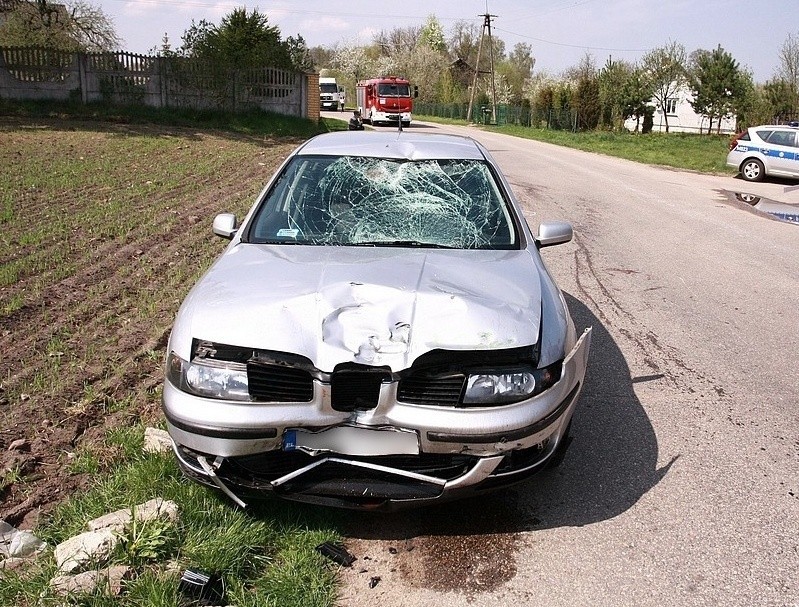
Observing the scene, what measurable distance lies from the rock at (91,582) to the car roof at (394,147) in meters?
2.99

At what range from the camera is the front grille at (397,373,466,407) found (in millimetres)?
2994

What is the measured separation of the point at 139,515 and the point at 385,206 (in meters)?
2.31

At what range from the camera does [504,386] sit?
10.1 ft

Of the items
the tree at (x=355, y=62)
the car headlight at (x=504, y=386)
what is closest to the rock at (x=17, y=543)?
the car headlight at (x=504, y=386)

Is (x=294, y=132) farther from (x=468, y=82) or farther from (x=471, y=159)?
(x=468, y=82)

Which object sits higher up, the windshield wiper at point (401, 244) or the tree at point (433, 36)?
the tree at point (433, 36)

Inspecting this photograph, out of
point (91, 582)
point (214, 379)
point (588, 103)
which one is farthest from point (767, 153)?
point (588, 103)

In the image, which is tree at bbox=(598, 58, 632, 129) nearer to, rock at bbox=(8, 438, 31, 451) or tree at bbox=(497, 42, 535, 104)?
tree at bbox=(497, 42, 535, 104)

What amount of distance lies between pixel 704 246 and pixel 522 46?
99.0m

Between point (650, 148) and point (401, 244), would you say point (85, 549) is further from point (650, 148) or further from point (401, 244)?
point (650, 148)

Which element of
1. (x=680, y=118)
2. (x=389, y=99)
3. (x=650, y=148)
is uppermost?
(x=680, y=118)

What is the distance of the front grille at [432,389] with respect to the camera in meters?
2.99

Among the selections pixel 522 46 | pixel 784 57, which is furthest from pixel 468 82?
pixel 784 57

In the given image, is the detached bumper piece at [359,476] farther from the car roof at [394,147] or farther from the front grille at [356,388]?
the car roof at [394,147]
